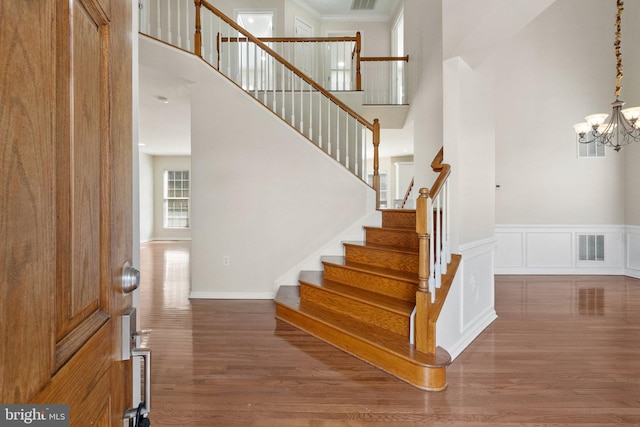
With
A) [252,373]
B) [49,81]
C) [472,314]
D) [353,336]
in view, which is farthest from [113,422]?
[472,314]

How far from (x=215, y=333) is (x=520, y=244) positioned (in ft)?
16.8

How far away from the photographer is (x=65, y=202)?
0.48 m

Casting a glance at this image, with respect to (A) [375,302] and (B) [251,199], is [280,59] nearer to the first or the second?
(B) [251,199]

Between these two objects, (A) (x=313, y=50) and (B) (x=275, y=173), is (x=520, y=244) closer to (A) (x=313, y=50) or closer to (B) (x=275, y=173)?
(B) (x=275, y=173)

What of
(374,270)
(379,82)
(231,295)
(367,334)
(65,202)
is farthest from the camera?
(379,82)

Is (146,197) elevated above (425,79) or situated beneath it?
situated beneath

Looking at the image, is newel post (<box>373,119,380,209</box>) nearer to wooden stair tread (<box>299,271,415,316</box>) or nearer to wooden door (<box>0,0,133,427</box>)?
wooden stair tread (<box>299,271,415,316</box>)

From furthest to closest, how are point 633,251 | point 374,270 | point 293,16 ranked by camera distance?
point 293,16 → point 633,251 → point 374,270

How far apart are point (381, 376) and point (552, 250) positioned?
4814 millimetres

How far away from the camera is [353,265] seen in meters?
3.24

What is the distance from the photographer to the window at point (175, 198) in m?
10.5

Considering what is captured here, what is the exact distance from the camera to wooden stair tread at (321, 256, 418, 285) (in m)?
2.68

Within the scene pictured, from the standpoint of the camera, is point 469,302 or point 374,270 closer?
point 469,302

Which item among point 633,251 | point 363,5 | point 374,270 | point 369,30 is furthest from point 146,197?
point 633,251
